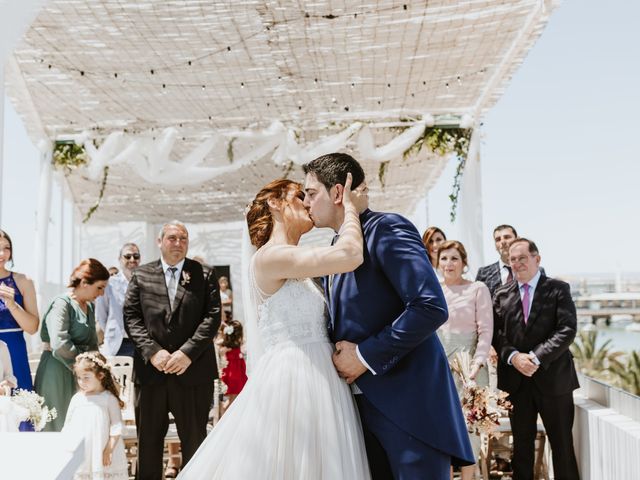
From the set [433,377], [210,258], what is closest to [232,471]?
[433,377]

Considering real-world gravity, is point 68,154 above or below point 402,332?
above

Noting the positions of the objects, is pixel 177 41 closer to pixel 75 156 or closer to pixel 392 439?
pixel 75 156

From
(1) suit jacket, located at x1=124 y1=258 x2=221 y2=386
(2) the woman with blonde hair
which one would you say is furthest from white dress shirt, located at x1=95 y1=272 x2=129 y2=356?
(2) the woman with blonde hair

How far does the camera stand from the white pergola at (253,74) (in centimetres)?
558

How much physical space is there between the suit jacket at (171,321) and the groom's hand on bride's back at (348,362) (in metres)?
2.15

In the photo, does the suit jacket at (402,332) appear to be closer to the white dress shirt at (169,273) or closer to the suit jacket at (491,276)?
the white dress shirt at (169,273)

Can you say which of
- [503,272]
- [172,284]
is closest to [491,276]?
[503,272]

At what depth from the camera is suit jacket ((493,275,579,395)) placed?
14.2ft

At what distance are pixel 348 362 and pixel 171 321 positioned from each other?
2.33 metres

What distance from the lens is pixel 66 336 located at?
4488 millimetres

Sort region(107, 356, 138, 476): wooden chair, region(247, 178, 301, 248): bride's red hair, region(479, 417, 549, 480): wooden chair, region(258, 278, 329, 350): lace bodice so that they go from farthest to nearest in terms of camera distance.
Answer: region(107, 356, 138, 476): wooden chair < region(479, 417, 549, 480): wooden chair < region(247, 178, 301, 248): bride's red hair < region(258, 278, 329, 350): lace bodice

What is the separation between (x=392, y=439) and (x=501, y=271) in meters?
3.47

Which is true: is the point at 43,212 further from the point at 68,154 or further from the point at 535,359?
the point at 535,359

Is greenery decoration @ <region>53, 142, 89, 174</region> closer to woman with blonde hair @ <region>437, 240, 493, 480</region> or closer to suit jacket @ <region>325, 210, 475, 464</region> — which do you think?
woman with blonde hair @ <region>437, 240, 493, 480</region>
